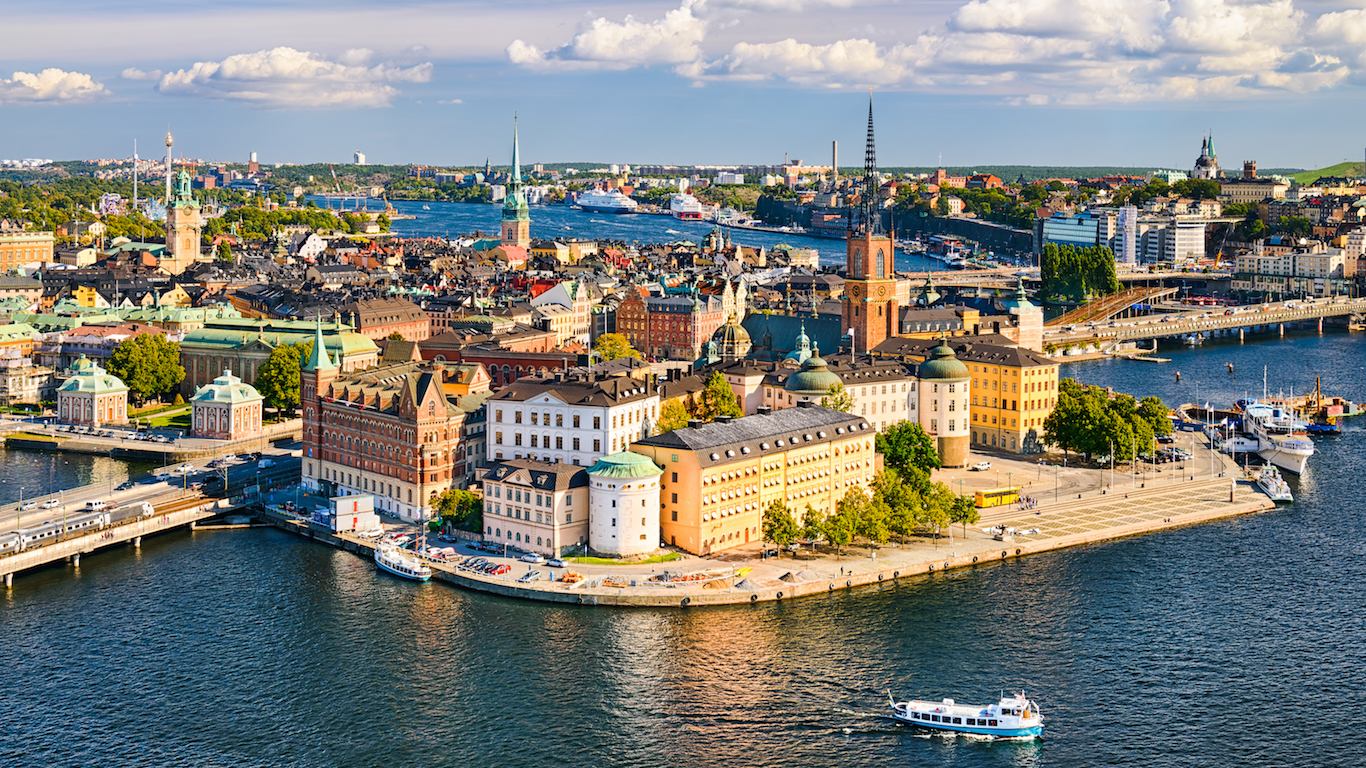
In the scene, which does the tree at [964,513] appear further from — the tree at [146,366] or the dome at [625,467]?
the tree at [146,366]

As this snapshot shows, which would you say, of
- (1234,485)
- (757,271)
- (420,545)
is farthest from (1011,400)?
(757,271)

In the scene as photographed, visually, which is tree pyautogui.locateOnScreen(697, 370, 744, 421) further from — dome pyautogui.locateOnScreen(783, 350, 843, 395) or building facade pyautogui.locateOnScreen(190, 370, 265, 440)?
building facade pyautogui.locateOnScreen(190, 370, 265, 440)

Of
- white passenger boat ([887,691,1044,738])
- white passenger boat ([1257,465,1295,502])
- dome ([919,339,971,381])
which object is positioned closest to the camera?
white passenger boat ([887,691,1044,738])

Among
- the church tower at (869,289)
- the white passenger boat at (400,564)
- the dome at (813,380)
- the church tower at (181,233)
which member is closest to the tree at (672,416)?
the dome at (813,380)

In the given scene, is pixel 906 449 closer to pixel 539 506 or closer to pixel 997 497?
pixel 997 497

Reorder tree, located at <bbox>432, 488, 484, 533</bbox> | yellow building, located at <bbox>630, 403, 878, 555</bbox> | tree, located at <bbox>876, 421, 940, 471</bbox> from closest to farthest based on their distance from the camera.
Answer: yellow building, located at <bbox>630, 403, 878, 555</bbox>, tree, located at <bbox>432, 488, 484, 533</bbox>, tree, located at <bbox>876, 421, 940, 471</bbox>

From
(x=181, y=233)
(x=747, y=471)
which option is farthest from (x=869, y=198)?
(x=181, y=233)

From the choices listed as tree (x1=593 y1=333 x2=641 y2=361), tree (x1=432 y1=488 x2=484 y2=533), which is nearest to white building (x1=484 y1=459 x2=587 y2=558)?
tree (x1=432 y1=488 x2=484 y2=533)
